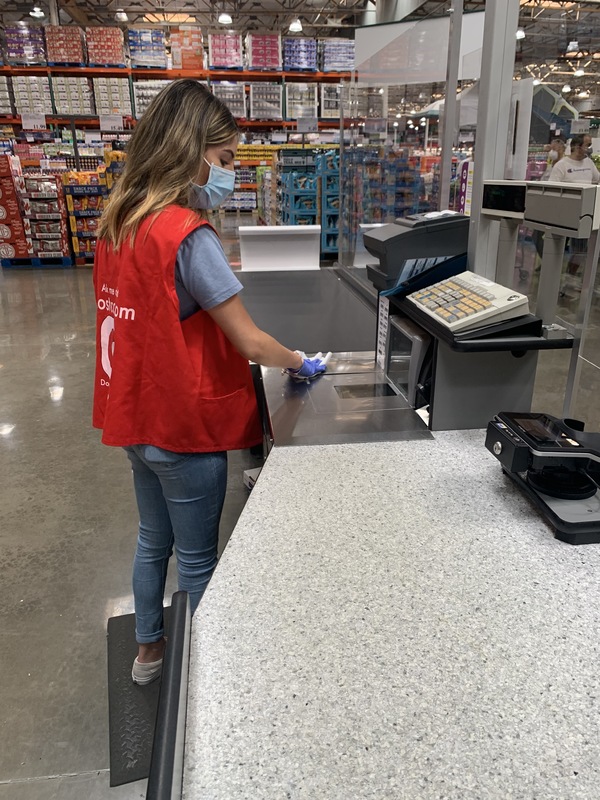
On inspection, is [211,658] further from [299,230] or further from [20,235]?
[20,235]

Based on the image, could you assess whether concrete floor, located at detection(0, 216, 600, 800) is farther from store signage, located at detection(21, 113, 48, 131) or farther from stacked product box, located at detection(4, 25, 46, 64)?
stacked product box, located at detection(4, 25, 46, 64)

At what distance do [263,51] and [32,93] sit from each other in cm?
422

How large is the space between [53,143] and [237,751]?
12249mm

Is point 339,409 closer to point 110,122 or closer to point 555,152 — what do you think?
point 555,152

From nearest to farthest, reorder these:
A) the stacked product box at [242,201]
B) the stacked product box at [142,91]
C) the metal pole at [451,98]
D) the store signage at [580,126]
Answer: the metal pole at [451,98] → the store signage at [580,126] → the stacked product box at [142,91] → the stacked product box at [242,201]

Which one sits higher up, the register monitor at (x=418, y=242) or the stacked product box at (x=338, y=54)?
the stacked product box at (x=338, y=54)

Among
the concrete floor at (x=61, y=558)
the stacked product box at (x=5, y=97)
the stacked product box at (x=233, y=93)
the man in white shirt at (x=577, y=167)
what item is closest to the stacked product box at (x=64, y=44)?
the stacked product box at (x=5, y=97)

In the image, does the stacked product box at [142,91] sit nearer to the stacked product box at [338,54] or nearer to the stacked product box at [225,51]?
the stacked product box at [225,51]

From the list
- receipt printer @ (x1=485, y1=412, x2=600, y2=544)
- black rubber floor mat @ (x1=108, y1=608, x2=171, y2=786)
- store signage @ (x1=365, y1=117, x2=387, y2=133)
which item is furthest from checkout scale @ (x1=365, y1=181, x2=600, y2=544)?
store signage @ (x1=365, y1=117, x2=387, y2=133)

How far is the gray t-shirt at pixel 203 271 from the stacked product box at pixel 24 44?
1171cm

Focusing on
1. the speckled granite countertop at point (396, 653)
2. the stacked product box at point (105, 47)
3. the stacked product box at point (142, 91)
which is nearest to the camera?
the speckled granite countertop at point (396, 653)

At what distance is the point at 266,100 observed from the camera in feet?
38.1

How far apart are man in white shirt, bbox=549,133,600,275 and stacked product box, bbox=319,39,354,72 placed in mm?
9673

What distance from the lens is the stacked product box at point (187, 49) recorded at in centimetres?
1103
